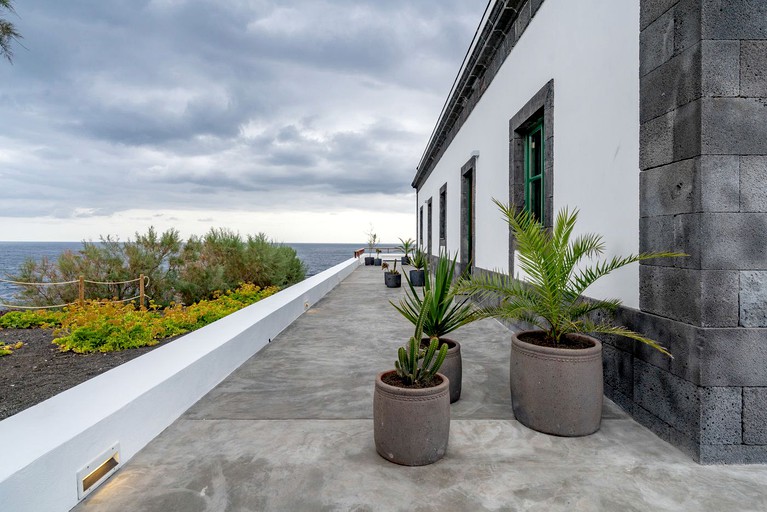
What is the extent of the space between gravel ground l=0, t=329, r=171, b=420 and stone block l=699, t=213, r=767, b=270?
5539 millimetres

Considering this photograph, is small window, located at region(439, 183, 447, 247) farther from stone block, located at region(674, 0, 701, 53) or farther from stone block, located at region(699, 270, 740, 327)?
stone block, located at region(699, 270, 740, 327)

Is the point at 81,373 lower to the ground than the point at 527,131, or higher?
lower

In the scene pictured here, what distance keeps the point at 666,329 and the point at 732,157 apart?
118 centimetres

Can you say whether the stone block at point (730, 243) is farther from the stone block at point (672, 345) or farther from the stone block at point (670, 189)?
the stone block at point (672, 345)

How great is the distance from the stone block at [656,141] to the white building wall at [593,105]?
0.55 ft

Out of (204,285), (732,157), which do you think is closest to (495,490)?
(732,157)

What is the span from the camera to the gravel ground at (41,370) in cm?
409

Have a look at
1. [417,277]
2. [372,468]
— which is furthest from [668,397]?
[417,277]

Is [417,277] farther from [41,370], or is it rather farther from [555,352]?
[555,352]

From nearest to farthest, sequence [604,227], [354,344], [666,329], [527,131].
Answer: [666,329] < [604,227] < [354,344] < [527,131]

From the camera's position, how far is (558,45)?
494cm

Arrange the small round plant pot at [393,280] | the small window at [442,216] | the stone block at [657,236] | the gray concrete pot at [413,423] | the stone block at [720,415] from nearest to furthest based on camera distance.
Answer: the gray concrete pot at [413,423] < the stone block at [720,415] < the stone block at [657,236] < the small round plant pot at [393,280] < the small window at [442,216]

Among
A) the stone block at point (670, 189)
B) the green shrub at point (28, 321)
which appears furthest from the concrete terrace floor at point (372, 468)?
the green shrub at point (28, 321)

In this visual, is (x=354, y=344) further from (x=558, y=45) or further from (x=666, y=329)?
(x=558, y=45)
